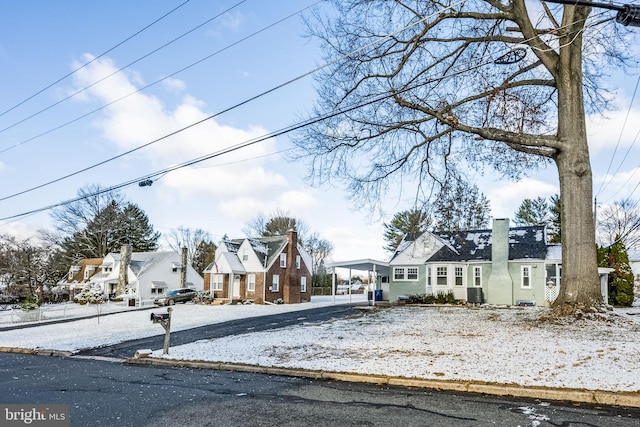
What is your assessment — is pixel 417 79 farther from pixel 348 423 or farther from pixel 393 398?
pixel 348 423

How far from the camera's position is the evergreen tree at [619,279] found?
30547 mm

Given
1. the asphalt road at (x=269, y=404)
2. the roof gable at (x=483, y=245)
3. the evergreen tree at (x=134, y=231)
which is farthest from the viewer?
the evergreen tree at (x=134, y=231)

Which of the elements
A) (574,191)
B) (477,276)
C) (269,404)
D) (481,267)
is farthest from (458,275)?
(269,404)

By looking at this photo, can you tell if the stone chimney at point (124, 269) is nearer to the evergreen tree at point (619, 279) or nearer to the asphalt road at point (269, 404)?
the asphalt road at point (269, 404)

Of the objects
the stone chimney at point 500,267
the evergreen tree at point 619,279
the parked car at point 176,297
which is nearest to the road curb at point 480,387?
the stone chimney at point 500,267

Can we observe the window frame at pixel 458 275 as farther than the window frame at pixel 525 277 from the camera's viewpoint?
Yes

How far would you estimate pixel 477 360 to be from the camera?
900 cm

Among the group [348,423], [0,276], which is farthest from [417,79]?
[0,276]

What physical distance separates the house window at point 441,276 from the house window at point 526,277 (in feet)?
14.8

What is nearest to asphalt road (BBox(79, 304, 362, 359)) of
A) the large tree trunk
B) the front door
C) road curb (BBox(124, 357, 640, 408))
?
road curb (BBox(124, 357, 640, 408))

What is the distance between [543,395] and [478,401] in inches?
41.0

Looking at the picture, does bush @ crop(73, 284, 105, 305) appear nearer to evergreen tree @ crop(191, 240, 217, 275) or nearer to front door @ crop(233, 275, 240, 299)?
front door @ crop(233, 275, 240, 299)

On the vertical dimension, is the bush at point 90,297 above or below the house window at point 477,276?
below

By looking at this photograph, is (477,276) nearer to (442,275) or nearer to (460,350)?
(442,275)
